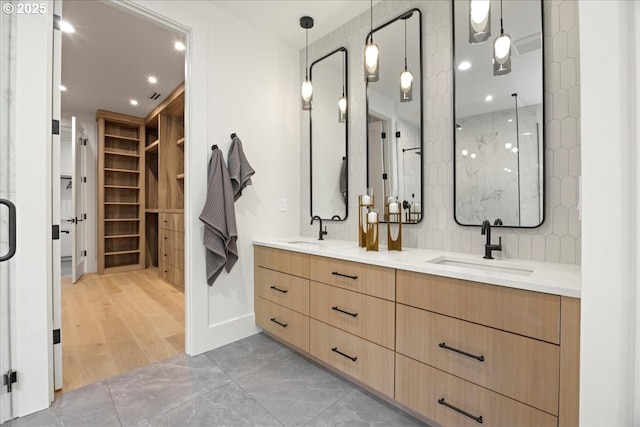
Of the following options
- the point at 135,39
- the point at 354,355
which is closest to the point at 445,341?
the point at 354,355

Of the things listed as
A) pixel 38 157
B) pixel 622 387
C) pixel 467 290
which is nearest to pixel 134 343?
pixel 38 157

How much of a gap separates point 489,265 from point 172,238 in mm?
3887

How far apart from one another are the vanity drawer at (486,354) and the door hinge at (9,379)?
6.56 feet

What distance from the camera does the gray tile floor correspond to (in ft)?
5.06

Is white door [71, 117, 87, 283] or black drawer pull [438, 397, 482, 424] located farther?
white door [71, 117, 87, 283]

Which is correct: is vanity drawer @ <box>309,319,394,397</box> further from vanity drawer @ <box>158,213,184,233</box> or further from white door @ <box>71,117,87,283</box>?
white door @ <box>71,117,87,283</box>

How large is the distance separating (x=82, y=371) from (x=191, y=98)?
206 centimetres

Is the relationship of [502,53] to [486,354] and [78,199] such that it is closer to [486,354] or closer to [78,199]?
[486,354]

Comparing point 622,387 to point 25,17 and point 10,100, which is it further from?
point 25,17

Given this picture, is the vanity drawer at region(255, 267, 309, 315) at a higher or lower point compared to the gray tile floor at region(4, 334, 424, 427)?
higher

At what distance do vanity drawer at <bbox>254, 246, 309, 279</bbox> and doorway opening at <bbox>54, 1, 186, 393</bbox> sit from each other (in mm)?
969

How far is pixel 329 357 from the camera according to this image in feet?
6.22

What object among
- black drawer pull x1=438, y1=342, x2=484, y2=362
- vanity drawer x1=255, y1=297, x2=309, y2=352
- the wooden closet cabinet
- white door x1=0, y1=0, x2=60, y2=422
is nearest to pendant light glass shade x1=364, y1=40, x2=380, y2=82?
black drawer pull x1=438, y1=342, x2=484, y2=362

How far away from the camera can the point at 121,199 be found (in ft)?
17.6
